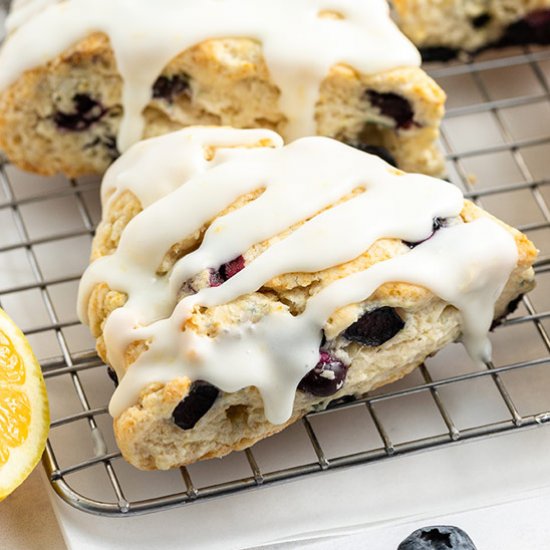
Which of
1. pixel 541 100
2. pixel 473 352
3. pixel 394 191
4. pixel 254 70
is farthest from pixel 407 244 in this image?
pixel 541 100

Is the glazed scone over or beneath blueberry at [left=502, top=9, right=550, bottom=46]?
over

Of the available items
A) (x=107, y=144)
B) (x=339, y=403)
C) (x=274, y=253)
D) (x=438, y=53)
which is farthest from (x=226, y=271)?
(x=438, y=53)

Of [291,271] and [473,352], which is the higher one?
[291,271]

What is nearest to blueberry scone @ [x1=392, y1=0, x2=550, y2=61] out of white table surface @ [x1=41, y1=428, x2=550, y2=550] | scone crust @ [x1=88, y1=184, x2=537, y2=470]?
scone crust @ [x1=88, y1=184, x2=537, y2=470]

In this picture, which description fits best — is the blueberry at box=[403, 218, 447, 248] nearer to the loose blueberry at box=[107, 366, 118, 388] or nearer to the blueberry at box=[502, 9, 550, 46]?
the loose blueberry at box=[107, 366, 118, 388]

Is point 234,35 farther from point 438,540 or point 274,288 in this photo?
point 438,540

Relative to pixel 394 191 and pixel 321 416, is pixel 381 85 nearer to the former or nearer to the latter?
pixel 394 191

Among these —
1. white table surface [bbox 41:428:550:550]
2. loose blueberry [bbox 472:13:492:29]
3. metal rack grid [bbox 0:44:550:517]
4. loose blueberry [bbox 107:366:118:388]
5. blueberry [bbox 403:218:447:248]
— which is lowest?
white table surface [bbox 41:428:550:550]
